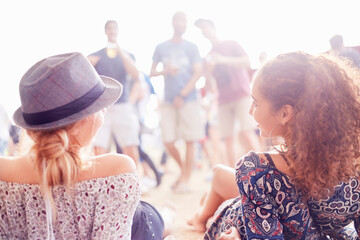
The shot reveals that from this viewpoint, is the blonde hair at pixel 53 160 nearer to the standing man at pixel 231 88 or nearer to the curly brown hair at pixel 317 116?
the curly brown hair at pixel 317 116

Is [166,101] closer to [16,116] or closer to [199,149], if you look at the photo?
[16,116]

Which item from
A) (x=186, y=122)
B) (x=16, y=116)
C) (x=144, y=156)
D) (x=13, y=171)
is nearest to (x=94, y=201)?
(x=13, y=171)

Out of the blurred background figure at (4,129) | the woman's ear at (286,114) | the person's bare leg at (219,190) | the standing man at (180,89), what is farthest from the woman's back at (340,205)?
the blurred background figure at (4,129)

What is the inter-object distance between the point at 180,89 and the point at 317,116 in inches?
89.8

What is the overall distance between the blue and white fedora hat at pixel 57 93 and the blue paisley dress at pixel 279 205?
1.62 feet

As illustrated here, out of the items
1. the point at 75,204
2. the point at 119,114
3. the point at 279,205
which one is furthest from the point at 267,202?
the point at 119,114

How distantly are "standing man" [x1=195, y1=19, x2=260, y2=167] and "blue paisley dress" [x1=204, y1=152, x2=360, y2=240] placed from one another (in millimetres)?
1988

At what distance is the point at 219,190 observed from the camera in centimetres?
155

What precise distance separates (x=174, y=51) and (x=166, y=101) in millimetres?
473

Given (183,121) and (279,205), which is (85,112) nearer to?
(279,205)

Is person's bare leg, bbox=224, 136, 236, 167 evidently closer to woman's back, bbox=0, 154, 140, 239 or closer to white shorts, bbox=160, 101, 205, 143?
white shorts, bbox=160, 101, 205, 143

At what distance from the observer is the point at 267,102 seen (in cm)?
105

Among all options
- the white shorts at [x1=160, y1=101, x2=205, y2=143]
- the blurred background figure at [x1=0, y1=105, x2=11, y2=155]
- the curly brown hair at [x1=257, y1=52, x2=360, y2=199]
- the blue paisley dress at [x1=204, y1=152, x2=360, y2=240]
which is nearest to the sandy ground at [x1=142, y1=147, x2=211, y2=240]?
the white shorts at [x1=160, y1=101, x2=205, y2=143]

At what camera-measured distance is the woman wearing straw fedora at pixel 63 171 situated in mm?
956
